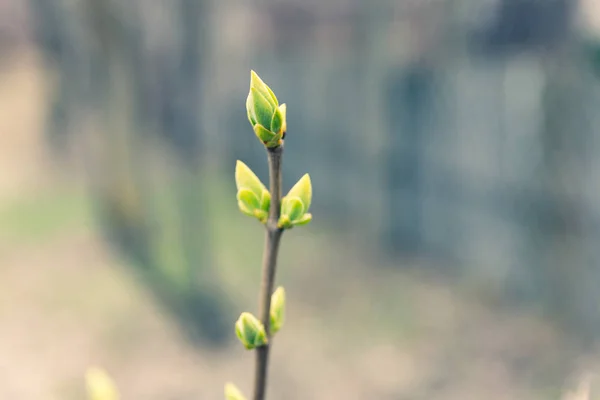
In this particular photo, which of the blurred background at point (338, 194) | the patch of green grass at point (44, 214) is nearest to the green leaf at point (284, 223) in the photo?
the blurred background at point (338, 194)

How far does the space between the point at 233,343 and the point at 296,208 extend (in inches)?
57.3

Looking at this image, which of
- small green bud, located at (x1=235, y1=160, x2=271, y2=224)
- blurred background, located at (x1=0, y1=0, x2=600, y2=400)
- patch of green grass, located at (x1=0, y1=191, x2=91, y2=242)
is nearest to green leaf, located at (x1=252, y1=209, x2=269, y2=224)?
small green bud, located at (x1=235, y1=160, x2=271, y2=224)

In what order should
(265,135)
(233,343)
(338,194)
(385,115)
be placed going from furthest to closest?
1. (338,194)
2. (385,115)
3. (233,343)
4. (265,135)

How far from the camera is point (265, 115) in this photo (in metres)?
0.15

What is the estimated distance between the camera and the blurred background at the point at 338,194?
145 centimetres

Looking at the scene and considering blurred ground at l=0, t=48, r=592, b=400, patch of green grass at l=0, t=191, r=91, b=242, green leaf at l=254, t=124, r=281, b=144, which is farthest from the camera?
patch of green grass at l=0, t=191, r=91, b=242

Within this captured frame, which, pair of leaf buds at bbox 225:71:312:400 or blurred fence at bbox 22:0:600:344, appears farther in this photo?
blurred fence at bbox 22:0:600:344

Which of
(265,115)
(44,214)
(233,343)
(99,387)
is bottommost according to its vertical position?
(233,343)

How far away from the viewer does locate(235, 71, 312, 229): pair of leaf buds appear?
Answer: 150mm

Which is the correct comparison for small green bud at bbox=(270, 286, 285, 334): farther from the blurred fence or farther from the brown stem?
the blurred fence

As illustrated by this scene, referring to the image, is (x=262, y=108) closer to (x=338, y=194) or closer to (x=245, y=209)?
(x=245, y=209)

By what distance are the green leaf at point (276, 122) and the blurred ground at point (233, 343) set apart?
4.34 ft

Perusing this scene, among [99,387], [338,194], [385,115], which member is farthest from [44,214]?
[99,387]

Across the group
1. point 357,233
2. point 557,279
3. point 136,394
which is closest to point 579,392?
point 136,394
